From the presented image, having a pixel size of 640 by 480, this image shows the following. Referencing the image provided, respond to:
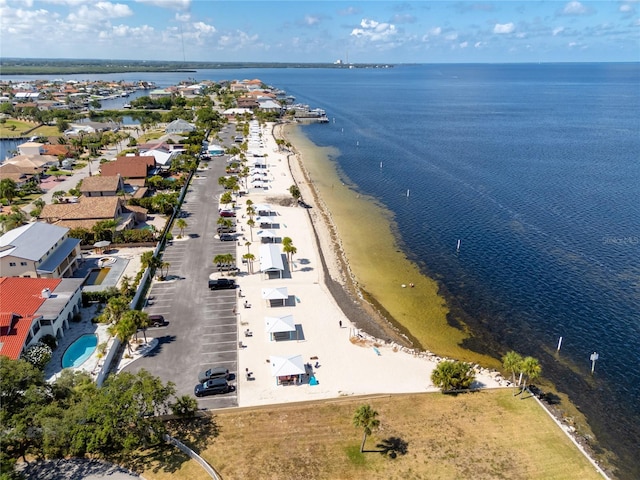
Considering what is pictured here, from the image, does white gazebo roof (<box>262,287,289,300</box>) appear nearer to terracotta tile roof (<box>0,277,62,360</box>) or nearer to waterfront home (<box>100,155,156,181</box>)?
terracotta tile roof (<box>0,277,62,360</box>)

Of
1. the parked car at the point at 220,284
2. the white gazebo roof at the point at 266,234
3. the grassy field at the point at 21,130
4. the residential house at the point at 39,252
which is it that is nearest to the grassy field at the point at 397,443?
the parked car at the point at 220,284

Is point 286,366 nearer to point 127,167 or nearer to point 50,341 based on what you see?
point 50,341

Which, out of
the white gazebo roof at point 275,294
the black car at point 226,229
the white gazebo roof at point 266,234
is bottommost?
the white gazebo roof at point 275,294

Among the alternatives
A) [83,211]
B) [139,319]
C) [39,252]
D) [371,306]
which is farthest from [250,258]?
[83,211]

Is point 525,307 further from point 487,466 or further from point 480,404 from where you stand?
point 487,466

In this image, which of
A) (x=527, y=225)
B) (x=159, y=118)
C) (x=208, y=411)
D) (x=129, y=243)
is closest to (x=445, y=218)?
(x=527, y=225)

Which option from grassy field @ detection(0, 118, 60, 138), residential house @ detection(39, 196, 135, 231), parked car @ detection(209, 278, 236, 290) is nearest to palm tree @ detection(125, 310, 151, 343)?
parked car @ detection(209, 278, 236, 290)

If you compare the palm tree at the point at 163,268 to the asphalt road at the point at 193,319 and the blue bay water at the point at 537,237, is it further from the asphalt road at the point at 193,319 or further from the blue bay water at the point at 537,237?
the blue bay water at the point at 537,237
